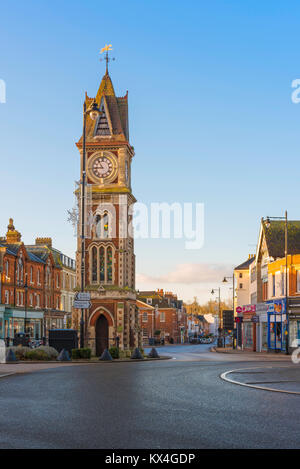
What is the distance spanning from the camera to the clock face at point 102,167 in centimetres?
5178

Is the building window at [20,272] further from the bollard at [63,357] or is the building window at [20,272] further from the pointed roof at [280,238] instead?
the bollard at [63,357]

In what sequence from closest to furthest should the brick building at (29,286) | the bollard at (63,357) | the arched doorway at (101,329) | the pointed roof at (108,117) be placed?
1. the bollard at (63,357)
2. the arched doorway at (101,329)
3. the pointed roof at (108,117)
4. the brick building at (29,286)

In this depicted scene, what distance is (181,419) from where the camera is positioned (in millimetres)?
10219

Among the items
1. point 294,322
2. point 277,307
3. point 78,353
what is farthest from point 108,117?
point 78,353

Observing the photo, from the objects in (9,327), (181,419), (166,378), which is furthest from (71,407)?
(9,327)

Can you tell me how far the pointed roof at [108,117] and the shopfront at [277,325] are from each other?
18.8 metres

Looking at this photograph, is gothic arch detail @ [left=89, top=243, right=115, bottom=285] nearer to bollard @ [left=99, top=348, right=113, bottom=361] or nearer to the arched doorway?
the arched doorway

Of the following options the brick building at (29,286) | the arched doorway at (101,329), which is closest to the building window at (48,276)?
the brick building at (29,286)

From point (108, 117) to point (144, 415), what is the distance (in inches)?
1755

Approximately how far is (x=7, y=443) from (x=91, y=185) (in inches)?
1693

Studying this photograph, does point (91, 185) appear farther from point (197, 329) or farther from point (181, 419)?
point (197, 329)

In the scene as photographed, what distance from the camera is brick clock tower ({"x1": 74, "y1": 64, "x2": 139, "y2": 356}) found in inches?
1964

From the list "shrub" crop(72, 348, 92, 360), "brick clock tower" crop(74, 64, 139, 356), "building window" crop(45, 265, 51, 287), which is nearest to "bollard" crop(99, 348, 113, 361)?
"shrub" crop(72, 348, 92, 360)

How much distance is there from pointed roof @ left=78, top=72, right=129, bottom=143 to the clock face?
1751 millimetres
